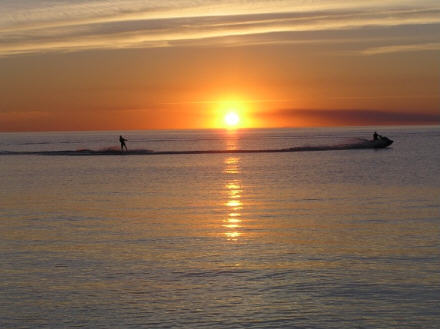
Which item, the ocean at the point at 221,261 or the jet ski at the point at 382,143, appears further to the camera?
the jet ski at the point at 382,143

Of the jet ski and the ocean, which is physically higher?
the jet ski

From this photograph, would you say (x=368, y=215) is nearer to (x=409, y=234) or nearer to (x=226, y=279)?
(x=409, y=234)

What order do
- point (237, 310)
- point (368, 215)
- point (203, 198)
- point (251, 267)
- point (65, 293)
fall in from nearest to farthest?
point (237, 310)
point (65, 293)
point (251, 267)
point (368, 215)
point (203, 198)

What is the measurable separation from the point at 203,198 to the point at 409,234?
50.5 feet

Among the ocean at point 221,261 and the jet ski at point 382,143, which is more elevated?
the jet ski at point 382,143

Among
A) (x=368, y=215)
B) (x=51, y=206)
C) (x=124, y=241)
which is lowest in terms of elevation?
(x=124, y=241)

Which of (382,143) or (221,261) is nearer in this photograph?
(221,261)

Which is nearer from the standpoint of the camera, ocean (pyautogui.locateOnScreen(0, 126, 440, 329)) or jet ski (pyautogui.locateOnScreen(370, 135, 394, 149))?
ocean (pyautogui.locateOnScreen(0, 126, 440, 329))

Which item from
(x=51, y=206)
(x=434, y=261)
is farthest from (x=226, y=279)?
(x=51, y=206)

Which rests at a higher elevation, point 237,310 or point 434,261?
point 434,261

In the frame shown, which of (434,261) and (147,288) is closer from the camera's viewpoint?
(147,288)

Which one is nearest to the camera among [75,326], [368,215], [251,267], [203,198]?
[75,326]

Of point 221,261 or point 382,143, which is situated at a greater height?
point 382,143

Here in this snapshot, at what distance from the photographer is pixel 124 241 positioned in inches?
864
